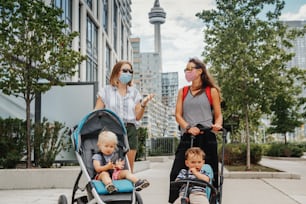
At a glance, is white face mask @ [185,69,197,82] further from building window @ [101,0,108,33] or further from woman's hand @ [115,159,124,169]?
building window @ [101,0,108,33]

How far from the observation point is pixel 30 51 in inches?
441

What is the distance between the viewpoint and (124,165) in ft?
16.6

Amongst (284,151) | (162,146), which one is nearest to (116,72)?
(162,146)

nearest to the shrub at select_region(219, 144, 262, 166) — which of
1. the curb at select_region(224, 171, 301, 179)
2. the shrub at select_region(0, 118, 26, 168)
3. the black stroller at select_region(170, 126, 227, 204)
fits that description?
the curb at select_region(224, 171, 301, 179)

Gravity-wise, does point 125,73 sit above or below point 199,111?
above

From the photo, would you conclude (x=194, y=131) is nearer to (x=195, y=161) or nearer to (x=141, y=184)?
(x=195, y=161)

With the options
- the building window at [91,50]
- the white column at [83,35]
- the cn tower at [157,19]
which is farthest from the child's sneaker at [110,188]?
the cn tower at [157,19]

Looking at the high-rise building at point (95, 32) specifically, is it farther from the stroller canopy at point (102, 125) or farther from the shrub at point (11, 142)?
the stroller canopy at point (102, 125)

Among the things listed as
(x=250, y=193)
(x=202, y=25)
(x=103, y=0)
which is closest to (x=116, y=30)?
(x=103, y=0)

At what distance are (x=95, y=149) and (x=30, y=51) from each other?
6.69m

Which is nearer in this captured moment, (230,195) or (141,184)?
(141,184)

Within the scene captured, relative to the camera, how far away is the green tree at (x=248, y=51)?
1466cm

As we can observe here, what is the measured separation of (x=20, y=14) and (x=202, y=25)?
7.26m

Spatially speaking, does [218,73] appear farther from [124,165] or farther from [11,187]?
[124,165]
